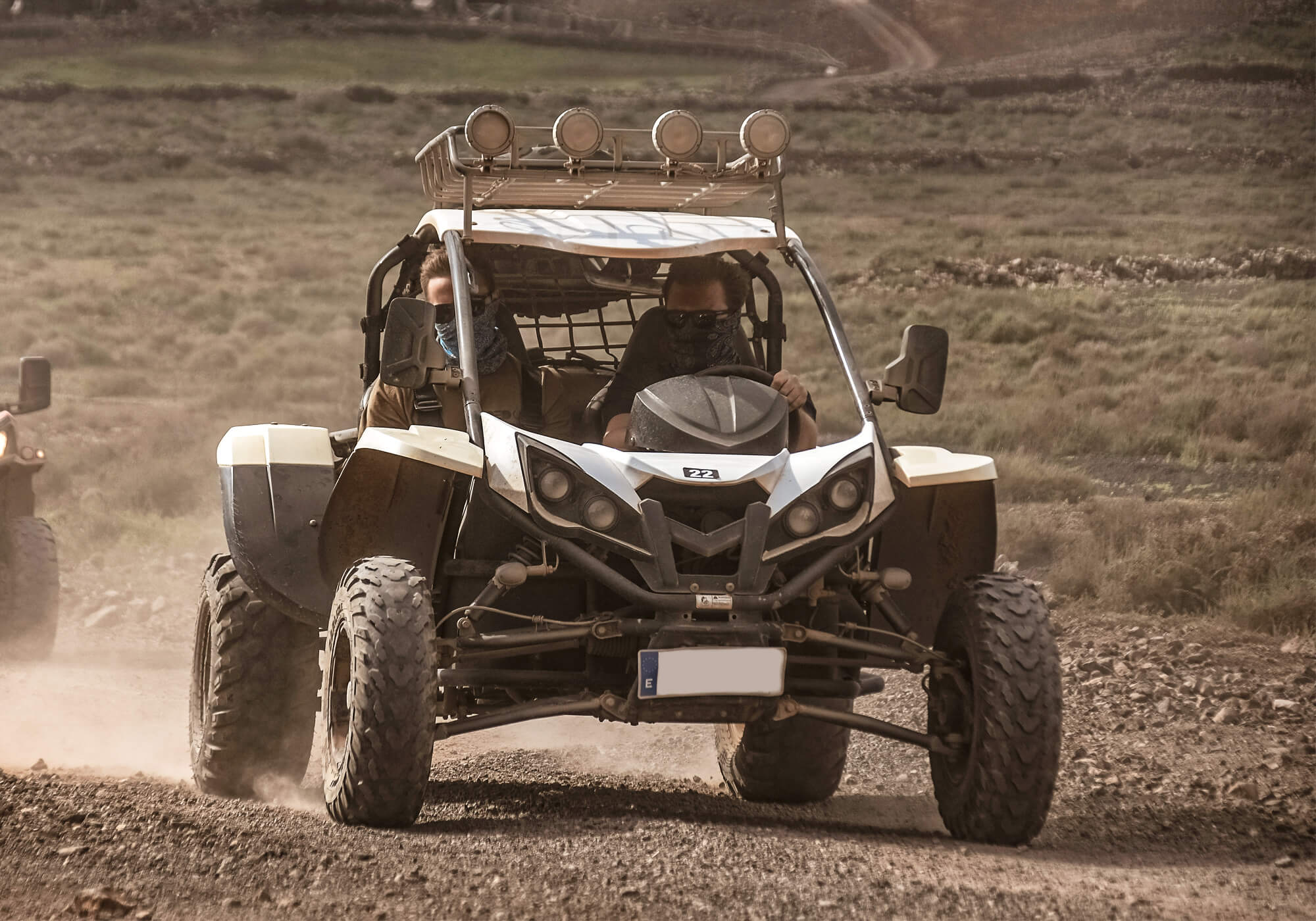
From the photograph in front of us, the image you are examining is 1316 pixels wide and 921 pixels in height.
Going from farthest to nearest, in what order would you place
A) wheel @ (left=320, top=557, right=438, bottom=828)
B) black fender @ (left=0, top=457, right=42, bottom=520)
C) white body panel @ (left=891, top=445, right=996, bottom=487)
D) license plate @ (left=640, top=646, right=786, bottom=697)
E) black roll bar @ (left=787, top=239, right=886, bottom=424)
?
black fender @ (left=0, top=457, right=42, bottom=520)
black roll bar @ (left=787, top=239, right=886, bottom=424)
white body panel @ (left=891, top=445, right=996, bottom=487)
license plate @ (left=640, top=646, right=786, bottom=697)
wheel @ (left=320, top=557, right=438, bottom=828)

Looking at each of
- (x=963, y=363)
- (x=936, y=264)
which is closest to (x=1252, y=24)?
(x=963, y=363)

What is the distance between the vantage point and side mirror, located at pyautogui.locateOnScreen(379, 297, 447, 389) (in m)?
5.64

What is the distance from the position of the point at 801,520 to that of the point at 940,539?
0.85 m

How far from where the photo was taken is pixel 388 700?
5.09 metres

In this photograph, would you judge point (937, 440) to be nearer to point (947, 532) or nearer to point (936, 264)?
point (936, 264)

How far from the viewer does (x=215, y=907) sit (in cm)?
427

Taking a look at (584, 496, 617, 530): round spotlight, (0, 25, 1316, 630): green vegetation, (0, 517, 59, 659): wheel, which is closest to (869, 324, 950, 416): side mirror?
(584, 496, 617, 530): round spotlight

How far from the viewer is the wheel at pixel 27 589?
10383 millimetres

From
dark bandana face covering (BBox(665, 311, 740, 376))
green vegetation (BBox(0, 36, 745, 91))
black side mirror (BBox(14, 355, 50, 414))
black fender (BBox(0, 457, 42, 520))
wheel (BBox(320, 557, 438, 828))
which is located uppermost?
green vegetation (BBox(0, 36, 745, 91))

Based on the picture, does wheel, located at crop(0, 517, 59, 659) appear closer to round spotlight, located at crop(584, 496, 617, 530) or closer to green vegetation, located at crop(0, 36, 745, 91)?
round spotlight, located at crop(584, 496, 617, 530)

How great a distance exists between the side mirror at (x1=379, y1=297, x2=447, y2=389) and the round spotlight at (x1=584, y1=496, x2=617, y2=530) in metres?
0.69

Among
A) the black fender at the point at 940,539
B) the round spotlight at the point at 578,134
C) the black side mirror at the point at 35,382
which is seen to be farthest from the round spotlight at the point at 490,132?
the black side mirror at the point at 35,382

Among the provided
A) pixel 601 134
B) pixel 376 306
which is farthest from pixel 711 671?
pixel 376 306

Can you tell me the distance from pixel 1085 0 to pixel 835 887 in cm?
2041
